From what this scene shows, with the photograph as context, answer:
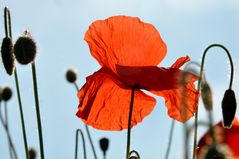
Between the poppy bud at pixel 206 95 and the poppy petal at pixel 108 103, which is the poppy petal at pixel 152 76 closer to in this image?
the poppy petal at pixel 108 103

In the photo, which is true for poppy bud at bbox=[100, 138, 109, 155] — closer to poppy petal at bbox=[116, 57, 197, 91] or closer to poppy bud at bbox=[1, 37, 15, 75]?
poppy petal at bbox=[116, 57, 197, 91]

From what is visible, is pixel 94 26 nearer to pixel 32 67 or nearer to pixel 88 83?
pixel 88 83

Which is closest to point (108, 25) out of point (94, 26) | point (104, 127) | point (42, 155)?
point (94, 26)

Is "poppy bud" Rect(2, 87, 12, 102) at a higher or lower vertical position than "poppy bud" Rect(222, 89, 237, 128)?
lower

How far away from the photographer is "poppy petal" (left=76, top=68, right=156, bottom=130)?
A: 2.16 meters

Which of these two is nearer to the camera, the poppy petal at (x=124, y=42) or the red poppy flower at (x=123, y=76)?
the red poppy flower at (x=123, y=76)

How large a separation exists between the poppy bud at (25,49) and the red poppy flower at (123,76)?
0.27 metres

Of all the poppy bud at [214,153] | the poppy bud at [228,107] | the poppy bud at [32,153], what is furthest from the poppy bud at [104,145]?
the poppy bud at [214,153]

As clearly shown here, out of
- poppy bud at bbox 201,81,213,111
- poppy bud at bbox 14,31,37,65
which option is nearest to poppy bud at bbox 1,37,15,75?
poppy bud at bbox 14,31,37,65

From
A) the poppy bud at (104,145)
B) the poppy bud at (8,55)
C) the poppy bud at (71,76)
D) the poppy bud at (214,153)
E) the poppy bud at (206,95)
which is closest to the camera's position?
the poppy bud at (214,153)

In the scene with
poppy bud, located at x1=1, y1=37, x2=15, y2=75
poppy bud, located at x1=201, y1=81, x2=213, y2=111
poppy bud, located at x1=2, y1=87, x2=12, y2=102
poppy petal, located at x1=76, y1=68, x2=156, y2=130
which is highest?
poppy bud, located at x1=1, y1=37, x2=15, y2=75

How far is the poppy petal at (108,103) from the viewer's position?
2.16 metres

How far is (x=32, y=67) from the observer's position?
1.86m

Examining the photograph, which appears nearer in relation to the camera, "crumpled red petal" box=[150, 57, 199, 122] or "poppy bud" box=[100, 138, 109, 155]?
"crumpled red petal" box=[150, 57, 199, 122]
